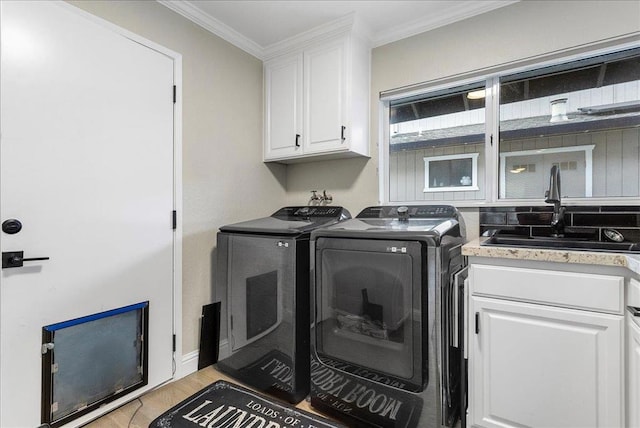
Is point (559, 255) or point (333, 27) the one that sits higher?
point (333, 27)

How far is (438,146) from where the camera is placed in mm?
2408

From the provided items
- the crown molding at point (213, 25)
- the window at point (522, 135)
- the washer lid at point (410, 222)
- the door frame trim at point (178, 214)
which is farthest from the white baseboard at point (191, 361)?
the crown molding at point (213, 25)

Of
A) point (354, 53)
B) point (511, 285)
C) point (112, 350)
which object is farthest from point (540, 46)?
point (112, 350)

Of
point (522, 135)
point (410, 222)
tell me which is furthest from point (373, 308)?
point (522, 135)

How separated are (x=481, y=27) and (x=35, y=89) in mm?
2570

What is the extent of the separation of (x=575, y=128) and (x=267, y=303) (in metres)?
2.15

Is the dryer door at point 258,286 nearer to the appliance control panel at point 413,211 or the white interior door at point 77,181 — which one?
the white interior door at point 77,181

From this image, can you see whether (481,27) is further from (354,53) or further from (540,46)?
(354,53)

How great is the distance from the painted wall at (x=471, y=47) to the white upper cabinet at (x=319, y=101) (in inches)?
7.0

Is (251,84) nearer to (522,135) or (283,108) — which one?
(283,108)

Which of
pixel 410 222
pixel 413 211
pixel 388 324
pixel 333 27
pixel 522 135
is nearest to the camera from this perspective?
pixel 388 324

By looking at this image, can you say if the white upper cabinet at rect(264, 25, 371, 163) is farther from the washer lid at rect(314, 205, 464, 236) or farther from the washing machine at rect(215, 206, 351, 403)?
the washing machine at rect(215, 206, 351, 403)

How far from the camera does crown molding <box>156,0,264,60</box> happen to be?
6.88 feet

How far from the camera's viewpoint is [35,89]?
1.53 metres
